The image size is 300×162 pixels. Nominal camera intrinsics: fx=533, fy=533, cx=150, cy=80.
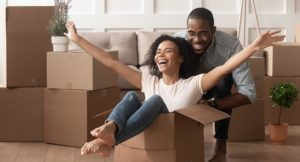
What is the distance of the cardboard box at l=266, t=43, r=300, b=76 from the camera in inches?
162

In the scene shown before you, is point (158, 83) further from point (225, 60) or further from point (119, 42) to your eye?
point (119, 42)

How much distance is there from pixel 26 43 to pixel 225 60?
1323 millimetres

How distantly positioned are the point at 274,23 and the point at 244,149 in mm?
1951

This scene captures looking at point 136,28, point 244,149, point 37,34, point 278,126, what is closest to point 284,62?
point 278,126

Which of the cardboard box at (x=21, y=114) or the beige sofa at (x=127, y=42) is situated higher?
the beige sofa at (x=127, y=42)

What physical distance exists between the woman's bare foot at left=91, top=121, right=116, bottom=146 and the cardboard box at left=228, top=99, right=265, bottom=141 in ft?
5.01

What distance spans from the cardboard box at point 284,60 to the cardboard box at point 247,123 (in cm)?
56

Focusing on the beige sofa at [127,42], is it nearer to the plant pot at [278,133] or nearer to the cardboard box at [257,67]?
the cardboard box at [257,67]

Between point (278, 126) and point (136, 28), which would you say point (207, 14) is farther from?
point (136, 28)

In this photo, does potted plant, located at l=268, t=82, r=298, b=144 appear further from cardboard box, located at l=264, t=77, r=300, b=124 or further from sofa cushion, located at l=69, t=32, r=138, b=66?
sofa cushion, located at l=69, t=32, r=138, b=66

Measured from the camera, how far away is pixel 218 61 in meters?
2.91

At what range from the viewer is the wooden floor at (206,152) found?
3.12 meters

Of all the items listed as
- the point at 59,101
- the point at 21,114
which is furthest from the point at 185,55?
the point at 21,114

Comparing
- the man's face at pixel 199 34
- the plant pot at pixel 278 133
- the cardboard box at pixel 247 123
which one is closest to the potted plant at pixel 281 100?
the plant pot at pixel 278 133
